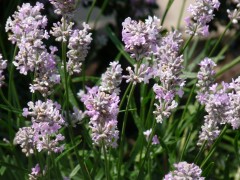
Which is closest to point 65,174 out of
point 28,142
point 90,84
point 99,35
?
point 28,142

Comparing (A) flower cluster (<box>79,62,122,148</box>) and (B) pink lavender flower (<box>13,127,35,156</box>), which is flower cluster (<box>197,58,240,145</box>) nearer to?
(A) flower cluster (<box>79,62,122,148</box>)

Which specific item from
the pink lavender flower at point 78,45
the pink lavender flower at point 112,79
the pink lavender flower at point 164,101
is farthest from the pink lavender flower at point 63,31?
the pink lavender flower at point 164,101

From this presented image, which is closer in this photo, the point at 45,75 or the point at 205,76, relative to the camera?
the point at 45,75

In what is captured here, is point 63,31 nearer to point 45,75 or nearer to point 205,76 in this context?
point 45,75

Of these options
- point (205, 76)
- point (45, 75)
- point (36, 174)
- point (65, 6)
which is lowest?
point (36, 174)

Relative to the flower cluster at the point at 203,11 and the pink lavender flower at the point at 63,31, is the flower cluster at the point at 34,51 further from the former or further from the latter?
the flower cluster at the point at 203,11

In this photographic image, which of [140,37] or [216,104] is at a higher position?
[140,37]

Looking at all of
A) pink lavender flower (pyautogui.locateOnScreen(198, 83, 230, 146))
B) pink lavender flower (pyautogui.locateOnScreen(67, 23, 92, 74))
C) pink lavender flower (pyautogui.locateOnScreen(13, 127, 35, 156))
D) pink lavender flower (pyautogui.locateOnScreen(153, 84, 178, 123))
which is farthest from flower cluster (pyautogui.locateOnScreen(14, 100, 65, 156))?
pink lavender flower (pyautogui.locateOnScreen(198, 83, 230, 146))

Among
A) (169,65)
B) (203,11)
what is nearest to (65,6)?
(169,65)
